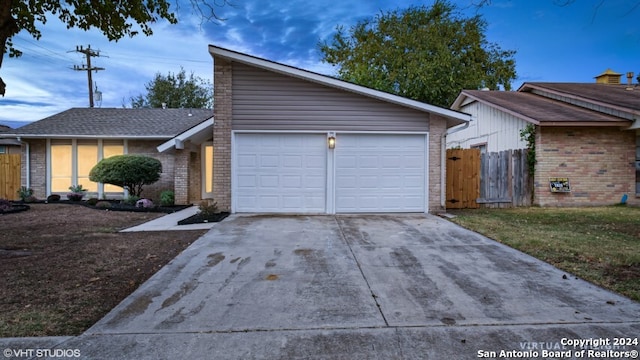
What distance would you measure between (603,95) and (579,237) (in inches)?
392

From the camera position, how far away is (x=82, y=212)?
1111cm

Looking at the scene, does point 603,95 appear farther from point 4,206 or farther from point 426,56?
point 4,206

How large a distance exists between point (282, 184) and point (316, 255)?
4369mm

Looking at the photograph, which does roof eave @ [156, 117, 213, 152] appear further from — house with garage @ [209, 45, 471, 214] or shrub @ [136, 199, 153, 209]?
shrub @ [136, 199, 153, 209]

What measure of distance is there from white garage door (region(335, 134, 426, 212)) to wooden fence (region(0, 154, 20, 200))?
1361 cm

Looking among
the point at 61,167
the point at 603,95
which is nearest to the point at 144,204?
the point at 61,167

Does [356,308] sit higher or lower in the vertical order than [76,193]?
lower

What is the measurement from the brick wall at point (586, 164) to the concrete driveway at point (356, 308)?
7.33 m

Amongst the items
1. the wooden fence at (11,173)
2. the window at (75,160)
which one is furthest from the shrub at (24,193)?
the wooden fence at (11,173)

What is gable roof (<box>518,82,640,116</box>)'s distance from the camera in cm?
1172

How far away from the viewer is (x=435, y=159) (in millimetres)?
10102

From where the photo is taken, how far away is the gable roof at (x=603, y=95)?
11719 mm

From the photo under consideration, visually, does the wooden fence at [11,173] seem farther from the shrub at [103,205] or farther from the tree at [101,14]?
the tree at [101,14]

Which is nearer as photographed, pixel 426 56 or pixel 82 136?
pixel 82 136
